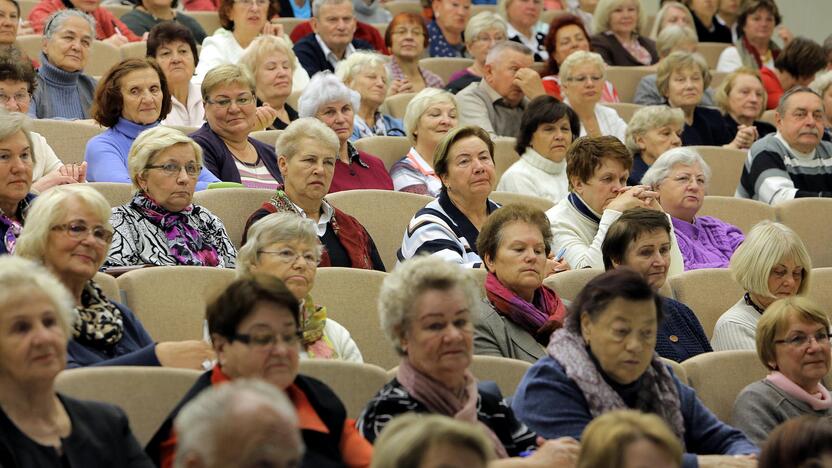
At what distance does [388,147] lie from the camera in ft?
17.2

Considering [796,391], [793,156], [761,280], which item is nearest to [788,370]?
[796,391]

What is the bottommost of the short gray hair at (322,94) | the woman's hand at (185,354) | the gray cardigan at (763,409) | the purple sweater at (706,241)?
the gray cardigan at (763,409)

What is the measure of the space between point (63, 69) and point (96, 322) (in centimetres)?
239

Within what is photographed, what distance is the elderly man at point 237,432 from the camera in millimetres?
1999

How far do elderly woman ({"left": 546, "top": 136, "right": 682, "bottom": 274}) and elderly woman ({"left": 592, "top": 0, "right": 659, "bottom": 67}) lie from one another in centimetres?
269

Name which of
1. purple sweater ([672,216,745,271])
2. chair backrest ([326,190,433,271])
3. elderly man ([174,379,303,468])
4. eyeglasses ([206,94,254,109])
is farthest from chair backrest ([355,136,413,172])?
elderly man ([174,379,303,468])

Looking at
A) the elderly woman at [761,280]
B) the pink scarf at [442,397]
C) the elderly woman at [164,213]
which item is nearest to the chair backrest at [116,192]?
the elderly woman at [164,213]

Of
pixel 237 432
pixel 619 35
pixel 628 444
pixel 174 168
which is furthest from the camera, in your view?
pixel 619 35

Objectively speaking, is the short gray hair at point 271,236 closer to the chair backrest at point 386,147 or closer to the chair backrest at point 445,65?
the chair backrest at point 386,147

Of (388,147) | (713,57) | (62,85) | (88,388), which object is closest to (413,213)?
(388,147)

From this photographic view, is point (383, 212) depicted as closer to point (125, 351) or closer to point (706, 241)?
point (706, 241)

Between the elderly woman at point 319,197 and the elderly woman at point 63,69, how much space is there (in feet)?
4.29

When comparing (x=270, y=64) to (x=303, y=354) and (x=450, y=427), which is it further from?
(x=450, y=427)

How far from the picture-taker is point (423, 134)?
5.11 m
